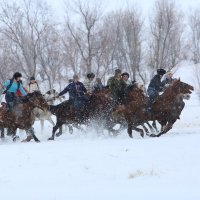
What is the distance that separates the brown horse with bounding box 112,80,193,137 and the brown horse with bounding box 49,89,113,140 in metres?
0.72

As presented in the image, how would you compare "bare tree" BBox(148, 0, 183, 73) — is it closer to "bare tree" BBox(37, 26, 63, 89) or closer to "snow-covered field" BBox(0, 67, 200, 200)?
"bare tree" BBox(37, 26, 63, 89)

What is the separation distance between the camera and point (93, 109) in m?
16.3

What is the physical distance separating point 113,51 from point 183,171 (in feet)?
126

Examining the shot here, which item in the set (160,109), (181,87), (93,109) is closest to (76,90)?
(93,109)

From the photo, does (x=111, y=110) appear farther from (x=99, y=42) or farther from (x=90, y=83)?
(x=99, y=42)

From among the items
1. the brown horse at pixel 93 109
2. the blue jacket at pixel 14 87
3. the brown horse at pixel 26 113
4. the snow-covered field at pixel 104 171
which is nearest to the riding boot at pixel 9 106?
the brown horse at pixel 26 113

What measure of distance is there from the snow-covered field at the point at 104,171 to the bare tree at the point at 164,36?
3459 cm

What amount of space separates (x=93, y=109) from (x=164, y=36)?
32754 mm

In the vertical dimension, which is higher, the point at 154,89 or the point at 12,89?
the point at 12,89

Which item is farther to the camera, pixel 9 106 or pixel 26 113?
pixel 9 106

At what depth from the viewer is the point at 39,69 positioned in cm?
5688

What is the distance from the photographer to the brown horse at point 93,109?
16125 mm

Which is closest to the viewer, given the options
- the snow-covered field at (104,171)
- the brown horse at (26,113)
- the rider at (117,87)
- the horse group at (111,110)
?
the snow-covered field at (104,171)

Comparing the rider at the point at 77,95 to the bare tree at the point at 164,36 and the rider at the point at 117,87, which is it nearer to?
the rider at the point at 117,87
